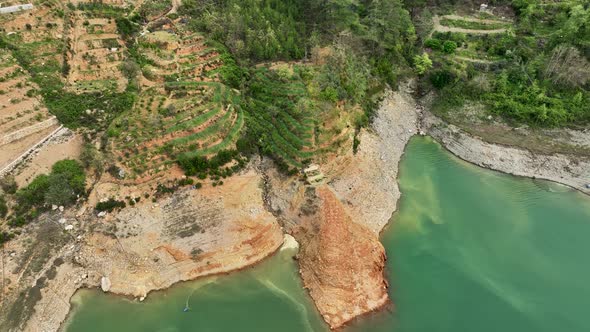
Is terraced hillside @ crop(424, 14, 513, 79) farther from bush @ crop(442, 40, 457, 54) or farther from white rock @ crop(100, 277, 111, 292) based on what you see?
white rock @ crop(100, 277, 111, 292)

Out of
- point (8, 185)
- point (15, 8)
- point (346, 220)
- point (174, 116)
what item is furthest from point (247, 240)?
point (15, 8)

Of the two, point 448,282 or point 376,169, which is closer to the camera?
point 448,282

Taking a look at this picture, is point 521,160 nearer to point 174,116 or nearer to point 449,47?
point 449,47

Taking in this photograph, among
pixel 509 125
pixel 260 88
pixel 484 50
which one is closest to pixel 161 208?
pixel 260 88

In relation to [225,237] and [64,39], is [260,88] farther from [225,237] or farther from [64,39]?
[64,39]

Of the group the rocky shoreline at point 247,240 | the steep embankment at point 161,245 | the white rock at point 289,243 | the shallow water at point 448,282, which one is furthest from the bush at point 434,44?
the white rock at point 289,243

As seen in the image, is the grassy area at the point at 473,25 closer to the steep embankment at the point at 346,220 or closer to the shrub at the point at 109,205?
the steep embankment at the point at 346,220

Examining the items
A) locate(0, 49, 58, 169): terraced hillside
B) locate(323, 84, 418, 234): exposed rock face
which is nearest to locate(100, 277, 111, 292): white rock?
locate(0, 49, 58, 169): terraced hillside
